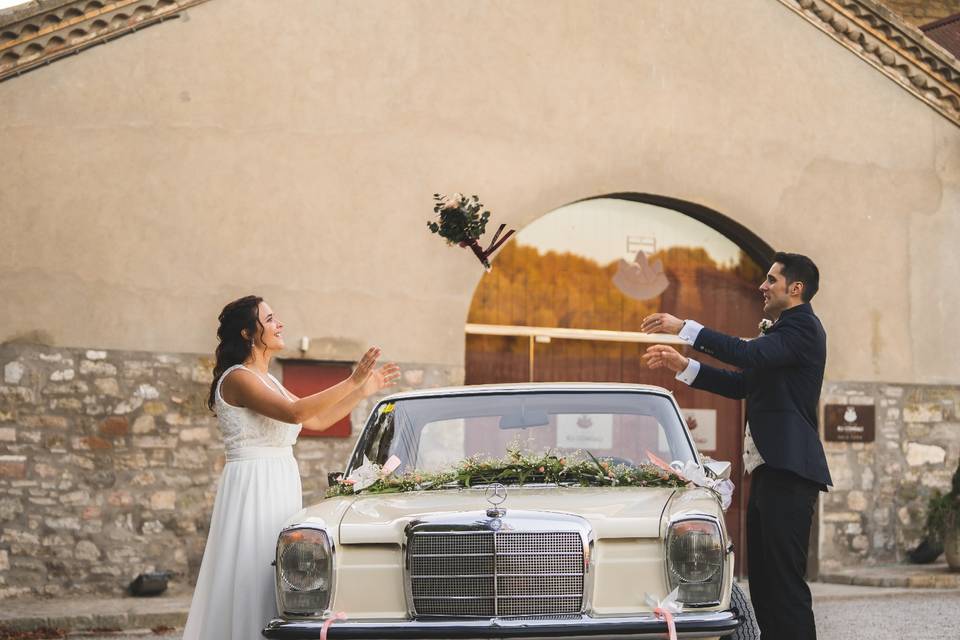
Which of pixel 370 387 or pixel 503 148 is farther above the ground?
pixel 503 148

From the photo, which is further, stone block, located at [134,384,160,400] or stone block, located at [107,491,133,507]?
stone block, located at [134,384,160,400]

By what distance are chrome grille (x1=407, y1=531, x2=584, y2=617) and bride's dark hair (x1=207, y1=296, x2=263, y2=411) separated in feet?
5.07

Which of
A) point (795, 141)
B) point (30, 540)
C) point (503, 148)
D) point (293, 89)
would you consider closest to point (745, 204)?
point (795, 141)

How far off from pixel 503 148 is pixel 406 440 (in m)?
6.54

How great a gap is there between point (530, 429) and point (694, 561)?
Result: 146 cm

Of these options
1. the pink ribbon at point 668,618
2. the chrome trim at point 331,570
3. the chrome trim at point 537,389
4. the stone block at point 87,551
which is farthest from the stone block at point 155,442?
the pink ribbon at point 668,618

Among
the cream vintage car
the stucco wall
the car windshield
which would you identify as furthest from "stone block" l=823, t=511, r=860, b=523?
the cream vintage car

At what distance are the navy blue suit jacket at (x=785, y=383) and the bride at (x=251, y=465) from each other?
5.29 feet

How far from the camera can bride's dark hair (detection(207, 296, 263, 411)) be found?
605 cm

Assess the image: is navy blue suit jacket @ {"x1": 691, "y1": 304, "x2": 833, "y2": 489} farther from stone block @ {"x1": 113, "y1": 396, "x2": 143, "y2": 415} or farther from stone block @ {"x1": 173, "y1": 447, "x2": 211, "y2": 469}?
stone block @ {"x1": 113, "y1": 396, "x2": 143, "y2": 415}

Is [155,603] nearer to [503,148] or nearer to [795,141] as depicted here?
[503,148]

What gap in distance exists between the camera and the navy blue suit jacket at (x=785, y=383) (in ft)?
19.2

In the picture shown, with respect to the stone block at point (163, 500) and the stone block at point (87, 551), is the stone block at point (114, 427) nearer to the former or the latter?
the stone block at point (163, 500)

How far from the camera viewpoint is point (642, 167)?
42.3 feet
